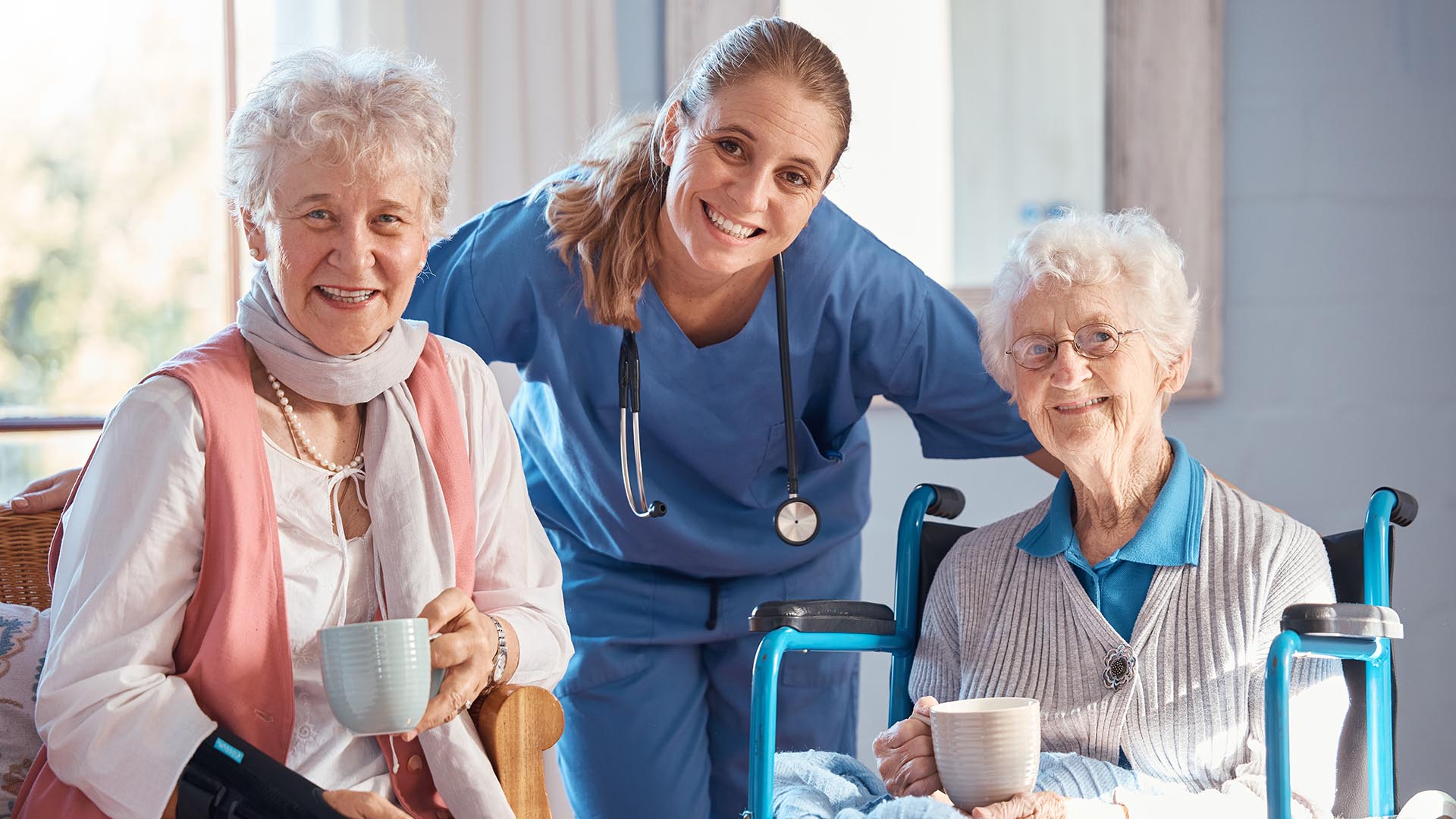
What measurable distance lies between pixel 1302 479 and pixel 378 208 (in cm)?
226

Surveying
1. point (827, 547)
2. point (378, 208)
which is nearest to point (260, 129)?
point (378, 208)

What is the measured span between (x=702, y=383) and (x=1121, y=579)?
0.62m

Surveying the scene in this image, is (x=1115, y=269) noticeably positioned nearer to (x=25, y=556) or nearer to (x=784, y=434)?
(x=784, y=434)

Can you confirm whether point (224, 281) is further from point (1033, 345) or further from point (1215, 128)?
point (1215, 128)

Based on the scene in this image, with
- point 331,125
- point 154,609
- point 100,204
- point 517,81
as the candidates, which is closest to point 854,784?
point 154,609

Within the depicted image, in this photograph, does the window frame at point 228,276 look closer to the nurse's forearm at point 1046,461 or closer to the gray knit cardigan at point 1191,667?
the nurse's forearm at point 1046,461

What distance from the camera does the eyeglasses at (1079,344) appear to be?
4.81ft

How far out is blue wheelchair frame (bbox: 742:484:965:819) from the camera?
4.49 feet

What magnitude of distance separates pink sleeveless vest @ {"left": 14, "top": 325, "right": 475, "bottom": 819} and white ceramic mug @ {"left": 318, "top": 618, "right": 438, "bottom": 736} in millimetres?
167

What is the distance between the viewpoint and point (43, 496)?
1.60m

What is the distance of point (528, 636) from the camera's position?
1.37 meters

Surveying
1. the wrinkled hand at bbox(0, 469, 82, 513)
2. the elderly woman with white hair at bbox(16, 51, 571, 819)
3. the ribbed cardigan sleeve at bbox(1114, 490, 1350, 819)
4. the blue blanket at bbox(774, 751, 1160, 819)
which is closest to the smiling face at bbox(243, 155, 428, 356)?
the elderly woman with white hair at bbox(16, 51, 571, 819)

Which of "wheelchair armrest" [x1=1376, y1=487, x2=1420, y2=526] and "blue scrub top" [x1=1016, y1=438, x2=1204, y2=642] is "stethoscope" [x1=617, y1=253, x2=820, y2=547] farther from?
"wheelchair armrest" [x1=1376, y1=487, x2=1420, y2=526]

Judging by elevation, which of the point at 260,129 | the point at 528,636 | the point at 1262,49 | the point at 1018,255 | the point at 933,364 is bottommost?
the point at 528,636
